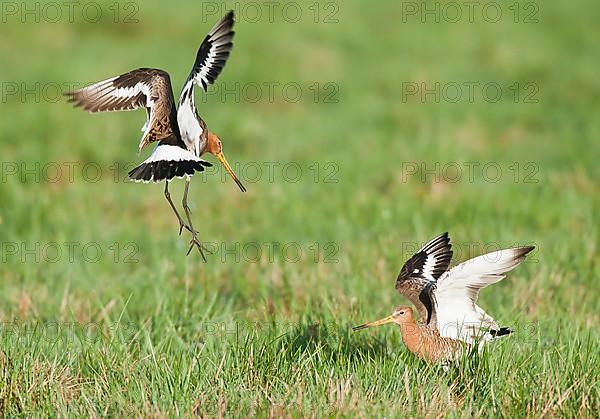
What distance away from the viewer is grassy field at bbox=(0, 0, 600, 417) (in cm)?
439

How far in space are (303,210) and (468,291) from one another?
3.91 meters

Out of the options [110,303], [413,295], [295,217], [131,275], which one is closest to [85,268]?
[131,275]

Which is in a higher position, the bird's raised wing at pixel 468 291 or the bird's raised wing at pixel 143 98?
the bird's raised wing at pixel 143 98

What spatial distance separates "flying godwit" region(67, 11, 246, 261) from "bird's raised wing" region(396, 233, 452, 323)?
4.44ft

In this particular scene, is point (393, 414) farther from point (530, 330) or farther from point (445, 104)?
point (445, 104)

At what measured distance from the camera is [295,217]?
818cm

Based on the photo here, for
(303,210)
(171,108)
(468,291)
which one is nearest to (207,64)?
(171,108)

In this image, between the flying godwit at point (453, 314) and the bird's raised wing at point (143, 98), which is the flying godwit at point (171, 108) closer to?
the bird's raised wing at point (143, 98)

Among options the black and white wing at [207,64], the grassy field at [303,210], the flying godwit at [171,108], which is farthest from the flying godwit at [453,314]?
the black and white wing at [207,64]

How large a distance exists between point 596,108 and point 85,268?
731cm

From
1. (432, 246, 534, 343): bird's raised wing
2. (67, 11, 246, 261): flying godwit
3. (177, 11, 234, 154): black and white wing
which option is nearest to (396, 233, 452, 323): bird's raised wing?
(432, 246, 534, 343): bird's raised wing

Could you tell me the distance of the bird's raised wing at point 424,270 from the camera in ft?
15.8

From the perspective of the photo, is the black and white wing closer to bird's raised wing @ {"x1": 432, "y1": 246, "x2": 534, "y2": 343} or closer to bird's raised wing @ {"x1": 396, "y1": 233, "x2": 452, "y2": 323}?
bird's raised wing @ {"x1": 432, "y1": 246, "x2": 534, "y2": 343}

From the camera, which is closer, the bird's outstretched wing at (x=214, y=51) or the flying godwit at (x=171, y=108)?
the flying godwit at (x=171, y=108)
